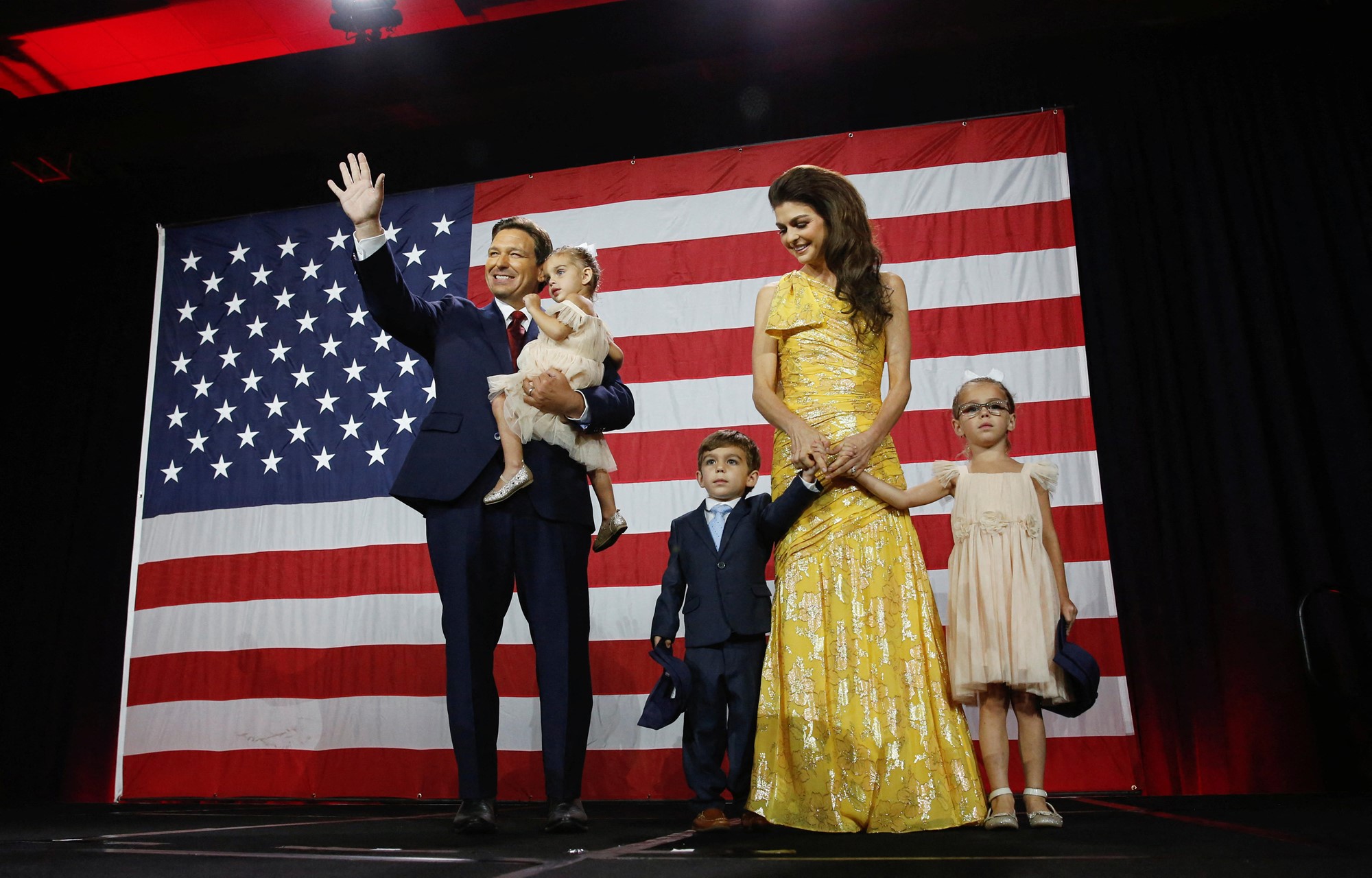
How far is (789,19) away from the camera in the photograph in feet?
13.8

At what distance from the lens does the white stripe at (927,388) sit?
3963 mm

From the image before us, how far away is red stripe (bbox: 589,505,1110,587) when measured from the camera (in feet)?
12.4

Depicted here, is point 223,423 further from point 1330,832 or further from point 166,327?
point 1330,832

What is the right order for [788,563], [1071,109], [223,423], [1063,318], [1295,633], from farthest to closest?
[223,423] → [1071,109] → [1063,318] → [1295,633] → [788,563]

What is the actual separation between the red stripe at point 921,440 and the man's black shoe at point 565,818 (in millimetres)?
2013

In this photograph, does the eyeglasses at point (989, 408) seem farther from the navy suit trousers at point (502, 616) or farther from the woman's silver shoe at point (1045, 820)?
the navy suit trousers at point (502, 616)

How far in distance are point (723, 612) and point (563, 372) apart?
75cm

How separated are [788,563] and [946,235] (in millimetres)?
2286

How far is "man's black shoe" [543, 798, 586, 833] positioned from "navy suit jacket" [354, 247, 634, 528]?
0.67 m

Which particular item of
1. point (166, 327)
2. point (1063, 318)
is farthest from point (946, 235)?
point (166, 327)

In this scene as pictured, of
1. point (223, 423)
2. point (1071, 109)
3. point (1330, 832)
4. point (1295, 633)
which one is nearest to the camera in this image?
point (1330, 832)

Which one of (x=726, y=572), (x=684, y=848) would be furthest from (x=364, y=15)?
(x=684, y=848)

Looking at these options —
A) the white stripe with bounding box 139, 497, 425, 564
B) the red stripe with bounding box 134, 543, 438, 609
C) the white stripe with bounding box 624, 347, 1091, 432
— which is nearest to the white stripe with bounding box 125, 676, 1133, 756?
the red stripe with bounding box 134, 543, 438, 609

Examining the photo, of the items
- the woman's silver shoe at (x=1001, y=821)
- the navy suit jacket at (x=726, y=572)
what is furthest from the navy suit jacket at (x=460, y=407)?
the woman's silver shoe at (x=1001, y=821)
